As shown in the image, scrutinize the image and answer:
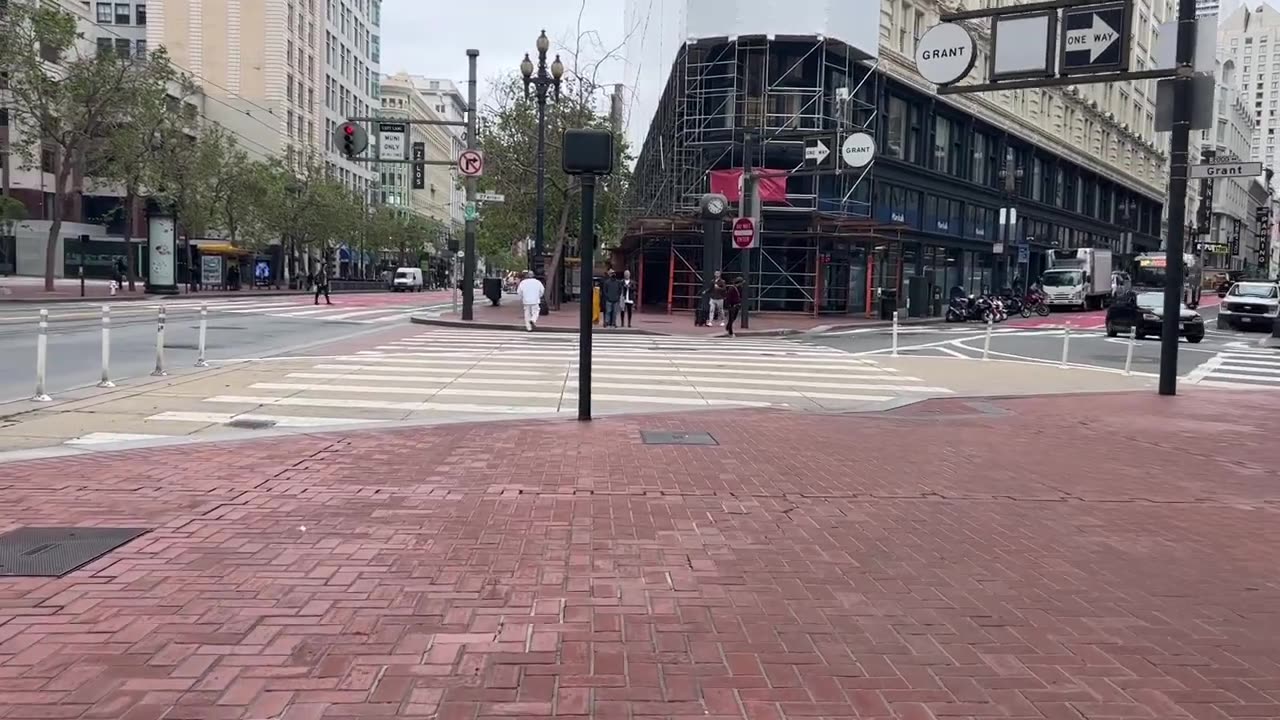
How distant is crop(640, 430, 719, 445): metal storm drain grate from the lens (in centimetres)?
948

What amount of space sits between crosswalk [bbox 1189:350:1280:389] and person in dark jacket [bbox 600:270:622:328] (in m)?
15.5

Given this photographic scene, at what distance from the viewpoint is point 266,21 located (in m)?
75.0

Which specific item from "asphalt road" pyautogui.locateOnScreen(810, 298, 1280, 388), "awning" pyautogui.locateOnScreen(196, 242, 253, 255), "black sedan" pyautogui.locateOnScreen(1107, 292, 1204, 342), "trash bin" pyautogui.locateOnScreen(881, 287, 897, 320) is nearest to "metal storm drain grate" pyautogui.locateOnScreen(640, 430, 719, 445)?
"asphalt road" pyautogui.locateOnScreen(810, 298, 1280, 388)

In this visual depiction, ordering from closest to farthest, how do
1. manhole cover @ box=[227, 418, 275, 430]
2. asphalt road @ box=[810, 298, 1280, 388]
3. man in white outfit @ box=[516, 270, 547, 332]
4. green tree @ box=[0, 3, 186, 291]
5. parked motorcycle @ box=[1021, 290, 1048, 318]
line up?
1. manhole cover @ box=[227, 418, 275, 430]
2. asphalt road @ box=[810, 298, 1280, 388]
3. man in white outfit @ box=[516, 270, 547, 332]
4. green tree @ box=[0, 3, 186, 291]
5. parked motorcycle @ box=[1021, 290, 1048, 318]

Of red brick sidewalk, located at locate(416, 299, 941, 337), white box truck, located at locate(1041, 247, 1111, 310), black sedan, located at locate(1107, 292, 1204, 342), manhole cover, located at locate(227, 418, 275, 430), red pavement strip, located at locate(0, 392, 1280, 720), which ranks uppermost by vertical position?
white box truck, located at locate(1041, 247, 1111, 310)

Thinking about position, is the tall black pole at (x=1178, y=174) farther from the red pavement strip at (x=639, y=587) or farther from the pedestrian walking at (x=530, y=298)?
the pedestrian walking at (x=530, y=298)

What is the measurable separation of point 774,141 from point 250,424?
28.5 metres

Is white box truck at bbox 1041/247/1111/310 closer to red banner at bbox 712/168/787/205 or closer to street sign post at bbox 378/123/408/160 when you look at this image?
red banner at bbox 712/168/787/205

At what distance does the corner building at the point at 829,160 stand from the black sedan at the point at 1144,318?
29.4 ft

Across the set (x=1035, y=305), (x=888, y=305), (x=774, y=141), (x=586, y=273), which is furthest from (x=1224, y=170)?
(x=1035, y=305)

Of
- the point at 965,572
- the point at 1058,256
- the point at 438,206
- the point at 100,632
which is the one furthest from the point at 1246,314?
the point at 438,206

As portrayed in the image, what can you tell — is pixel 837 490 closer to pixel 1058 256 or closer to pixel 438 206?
pixel 1058 256

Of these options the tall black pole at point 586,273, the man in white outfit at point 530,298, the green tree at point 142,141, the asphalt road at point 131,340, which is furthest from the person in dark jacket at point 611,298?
the green tree at point 142,141

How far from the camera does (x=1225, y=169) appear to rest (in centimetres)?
1495
